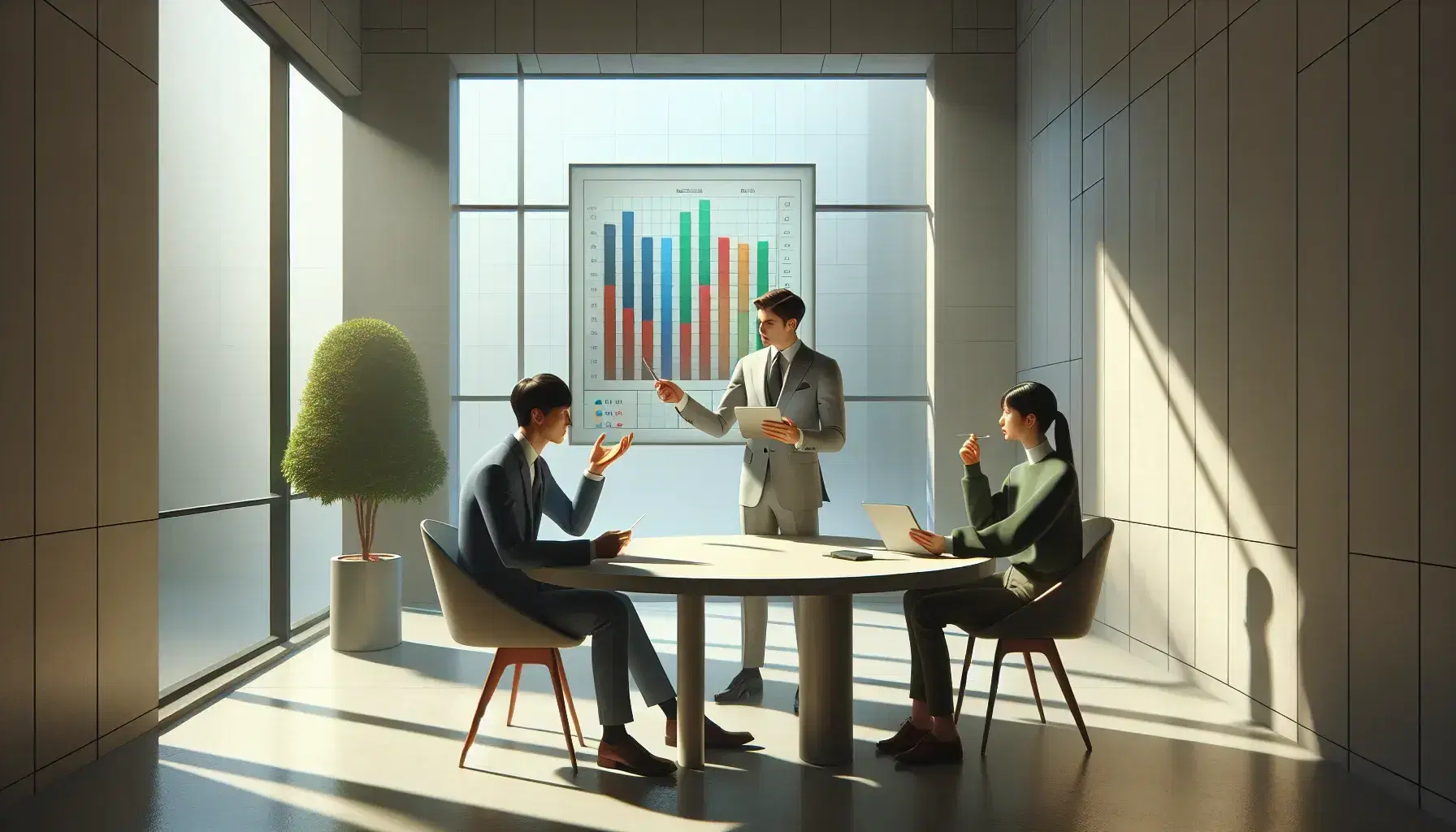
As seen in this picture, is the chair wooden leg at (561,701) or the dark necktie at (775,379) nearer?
the chair wooden leg at (561,701)

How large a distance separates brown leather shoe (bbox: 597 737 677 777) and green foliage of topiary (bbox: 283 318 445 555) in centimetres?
259

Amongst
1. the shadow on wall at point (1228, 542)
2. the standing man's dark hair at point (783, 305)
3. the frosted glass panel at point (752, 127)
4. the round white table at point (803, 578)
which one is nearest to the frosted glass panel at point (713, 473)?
the frosted glass panel at point (752, 127)

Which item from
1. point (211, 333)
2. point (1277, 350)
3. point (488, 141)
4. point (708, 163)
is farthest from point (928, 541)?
point (488, 141)

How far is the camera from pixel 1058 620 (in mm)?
3467

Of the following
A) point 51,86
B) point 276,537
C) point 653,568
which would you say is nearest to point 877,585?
point 653,568

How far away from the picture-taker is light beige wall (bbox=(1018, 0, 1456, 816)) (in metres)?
3.03

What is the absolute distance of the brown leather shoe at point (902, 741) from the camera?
11.6 ft

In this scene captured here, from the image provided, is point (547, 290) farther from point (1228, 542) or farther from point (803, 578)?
point (803, 578)

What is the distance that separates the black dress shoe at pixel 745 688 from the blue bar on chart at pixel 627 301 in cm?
298

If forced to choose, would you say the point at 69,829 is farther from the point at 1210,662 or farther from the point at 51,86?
the point at 1210,662

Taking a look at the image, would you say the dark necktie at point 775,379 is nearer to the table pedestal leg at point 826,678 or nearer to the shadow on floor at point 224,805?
the table pedestal leg at point 826,678

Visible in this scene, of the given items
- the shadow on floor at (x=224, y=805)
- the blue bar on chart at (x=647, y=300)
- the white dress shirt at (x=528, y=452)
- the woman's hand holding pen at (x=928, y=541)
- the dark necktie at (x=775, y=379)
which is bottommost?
the shadow on floor at (x=224, y=805)

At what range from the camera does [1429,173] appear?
2980 millimetres

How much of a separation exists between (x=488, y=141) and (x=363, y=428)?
2.58 m
